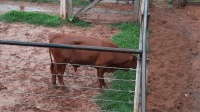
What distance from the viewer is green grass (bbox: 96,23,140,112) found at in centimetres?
684

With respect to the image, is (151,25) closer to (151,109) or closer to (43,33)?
(43,33)

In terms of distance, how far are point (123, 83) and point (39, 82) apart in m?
1.75

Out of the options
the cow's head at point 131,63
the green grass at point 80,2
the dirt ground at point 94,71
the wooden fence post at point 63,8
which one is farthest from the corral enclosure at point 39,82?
the green grass at point 80,2

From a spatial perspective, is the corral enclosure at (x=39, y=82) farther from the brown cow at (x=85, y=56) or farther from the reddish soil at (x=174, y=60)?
the reddish soil at (x=174, y=60)

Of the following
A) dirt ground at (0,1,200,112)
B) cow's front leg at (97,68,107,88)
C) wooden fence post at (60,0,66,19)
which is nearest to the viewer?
dirt ground at (0,1,200,112)

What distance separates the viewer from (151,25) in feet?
37.8

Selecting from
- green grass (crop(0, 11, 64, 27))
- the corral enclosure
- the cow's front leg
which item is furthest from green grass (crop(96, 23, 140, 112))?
green grass (crop(0, 11, 64, 27))

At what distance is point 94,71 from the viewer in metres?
8.38

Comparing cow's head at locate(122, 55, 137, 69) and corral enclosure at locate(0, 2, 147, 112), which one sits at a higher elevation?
cow's head at locate(122, 55, 137, 69)

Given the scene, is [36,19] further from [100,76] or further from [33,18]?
[100,76]

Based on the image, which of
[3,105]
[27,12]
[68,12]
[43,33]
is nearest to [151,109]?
[3,105]

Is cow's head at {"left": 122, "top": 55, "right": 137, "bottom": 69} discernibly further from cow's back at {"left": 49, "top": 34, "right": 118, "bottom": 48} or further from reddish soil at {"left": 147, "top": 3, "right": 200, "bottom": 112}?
reddish soil at {"left": 147, "top": 3, "right": 200, "bottom": 112}

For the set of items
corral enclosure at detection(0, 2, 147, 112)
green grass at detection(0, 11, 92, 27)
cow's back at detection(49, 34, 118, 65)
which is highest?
cow's back at detection(49, 34, 118, 65)

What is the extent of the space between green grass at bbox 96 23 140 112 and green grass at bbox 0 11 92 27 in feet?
4.52
